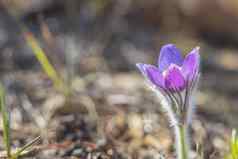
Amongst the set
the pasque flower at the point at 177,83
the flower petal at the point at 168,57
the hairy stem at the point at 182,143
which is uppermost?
the flower petal at the point at 168,57

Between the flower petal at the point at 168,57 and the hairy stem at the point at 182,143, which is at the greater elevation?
the flower petal at the point at 168,57

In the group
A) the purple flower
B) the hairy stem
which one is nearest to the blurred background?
the hairy stem

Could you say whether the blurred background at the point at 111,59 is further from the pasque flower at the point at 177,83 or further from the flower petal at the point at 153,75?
the flower petal at the point at 153,75

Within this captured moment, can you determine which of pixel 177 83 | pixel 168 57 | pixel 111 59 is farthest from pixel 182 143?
pixel 111 59

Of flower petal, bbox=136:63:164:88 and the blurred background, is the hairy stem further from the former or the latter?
the blurred background

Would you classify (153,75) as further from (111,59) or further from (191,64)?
(111,59)

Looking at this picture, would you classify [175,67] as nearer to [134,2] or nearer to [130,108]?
[130,108]

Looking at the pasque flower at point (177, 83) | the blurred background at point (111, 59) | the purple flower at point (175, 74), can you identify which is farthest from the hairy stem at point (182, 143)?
the blurred background at point (111, 59)
